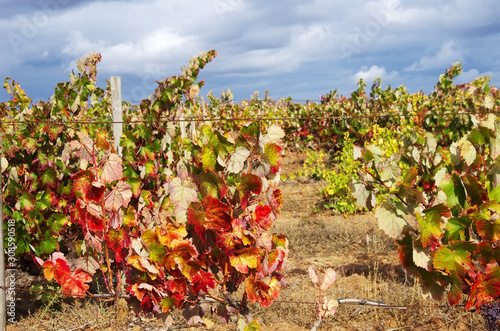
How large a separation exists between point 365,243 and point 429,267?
8.91ft

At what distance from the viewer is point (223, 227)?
72.1 inches

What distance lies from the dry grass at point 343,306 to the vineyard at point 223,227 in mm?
16

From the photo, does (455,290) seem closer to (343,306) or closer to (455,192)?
(455,192)

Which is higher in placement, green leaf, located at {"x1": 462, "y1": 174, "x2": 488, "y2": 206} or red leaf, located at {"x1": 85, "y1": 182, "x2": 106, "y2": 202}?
red leaf, located at {"x1": 85, "y1": 182, "x2": 106, "y2": 202}

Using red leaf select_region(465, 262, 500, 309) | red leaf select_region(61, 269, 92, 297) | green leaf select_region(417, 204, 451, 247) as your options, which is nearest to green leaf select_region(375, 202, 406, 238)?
green leaf select_region(417, 204, 451, 247)

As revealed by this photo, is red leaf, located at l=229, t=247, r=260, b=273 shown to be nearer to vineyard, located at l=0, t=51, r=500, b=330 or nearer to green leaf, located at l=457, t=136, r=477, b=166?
vineyard, located at l=0, t=51, r=500, b=330

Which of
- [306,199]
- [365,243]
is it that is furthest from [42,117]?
[306,199]

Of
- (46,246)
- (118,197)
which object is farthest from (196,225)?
(46,246)

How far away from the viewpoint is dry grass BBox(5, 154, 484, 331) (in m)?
2.97

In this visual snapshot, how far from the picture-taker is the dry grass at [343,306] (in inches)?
117

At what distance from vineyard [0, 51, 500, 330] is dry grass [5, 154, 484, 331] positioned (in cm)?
2

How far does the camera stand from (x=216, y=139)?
6.07ft

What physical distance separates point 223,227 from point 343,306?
1.70 meters

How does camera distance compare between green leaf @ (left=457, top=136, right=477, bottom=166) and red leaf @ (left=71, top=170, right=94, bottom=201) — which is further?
green leaf @ (left=457, top=136, right=477, bottom=166)
